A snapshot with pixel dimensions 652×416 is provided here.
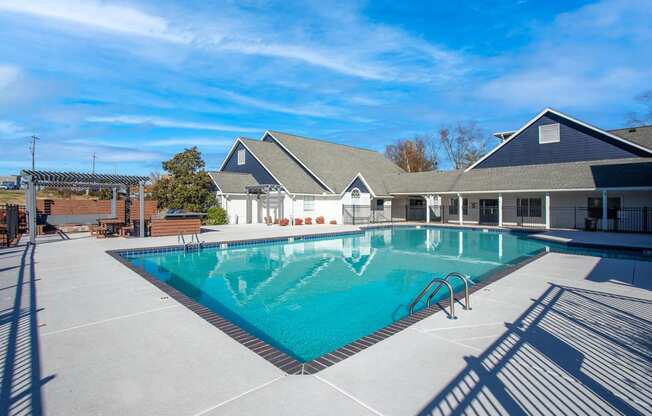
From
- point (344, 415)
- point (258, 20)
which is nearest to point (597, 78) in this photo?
point (258, 20)

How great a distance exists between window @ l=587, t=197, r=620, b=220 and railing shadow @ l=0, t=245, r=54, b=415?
982 inches

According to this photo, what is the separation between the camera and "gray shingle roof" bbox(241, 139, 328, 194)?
84.3 feet

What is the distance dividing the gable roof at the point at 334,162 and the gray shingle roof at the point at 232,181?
4.29 m

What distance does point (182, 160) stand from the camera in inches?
966

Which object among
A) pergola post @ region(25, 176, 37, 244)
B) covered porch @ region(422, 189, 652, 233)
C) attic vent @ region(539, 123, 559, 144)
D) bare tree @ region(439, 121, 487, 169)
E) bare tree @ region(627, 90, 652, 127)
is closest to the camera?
pergola post @ region(25, 176, 37, 244)

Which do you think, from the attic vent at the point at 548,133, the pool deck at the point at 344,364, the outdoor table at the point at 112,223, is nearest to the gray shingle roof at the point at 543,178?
the attic vent at the point at 548,133

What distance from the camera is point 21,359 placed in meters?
3.97

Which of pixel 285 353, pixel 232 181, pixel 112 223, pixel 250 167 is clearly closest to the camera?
pixel 285 353

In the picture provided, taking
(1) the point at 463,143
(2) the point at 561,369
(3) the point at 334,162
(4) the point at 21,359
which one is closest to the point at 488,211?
(3) the point at 334,162

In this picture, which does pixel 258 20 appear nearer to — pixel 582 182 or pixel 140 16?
pixel 140 16

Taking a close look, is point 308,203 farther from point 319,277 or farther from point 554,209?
point 319,277

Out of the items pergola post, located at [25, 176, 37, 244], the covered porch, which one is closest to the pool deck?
pergola post, located at [25, 176, 37, 244]

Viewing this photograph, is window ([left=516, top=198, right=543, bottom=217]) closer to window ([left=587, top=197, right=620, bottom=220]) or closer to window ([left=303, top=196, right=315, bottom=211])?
window ([left=587, top=197, right=620, bottom=220])

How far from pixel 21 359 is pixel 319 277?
7.10 meters
